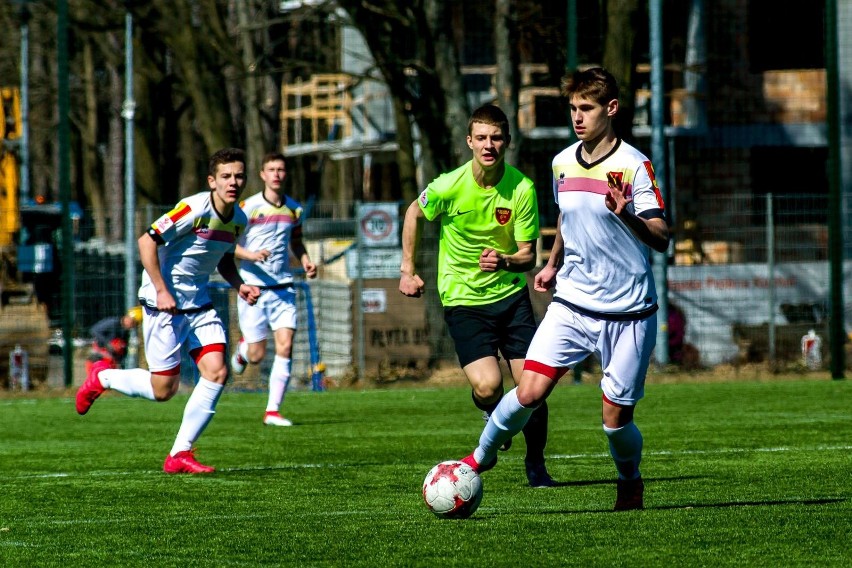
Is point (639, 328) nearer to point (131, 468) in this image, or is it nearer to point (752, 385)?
point (131, 468)

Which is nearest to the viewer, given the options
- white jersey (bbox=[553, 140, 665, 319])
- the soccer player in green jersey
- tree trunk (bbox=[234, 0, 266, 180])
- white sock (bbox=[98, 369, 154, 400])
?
white jersey (bbox=[553, 140, 665, 319])

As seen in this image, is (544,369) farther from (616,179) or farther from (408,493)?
(408,493)

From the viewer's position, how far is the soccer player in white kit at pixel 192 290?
31.4 feet

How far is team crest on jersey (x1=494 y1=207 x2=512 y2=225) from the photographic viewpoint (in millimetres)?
8781

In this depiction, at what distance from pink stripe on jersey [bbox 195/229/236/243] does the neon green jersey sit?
1655mm

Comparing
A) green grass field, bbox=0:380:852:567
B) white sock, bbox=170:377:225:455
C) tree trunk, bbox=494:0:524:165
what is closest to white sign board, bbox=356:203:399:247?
tree trunk, bbox=494:0:524:165

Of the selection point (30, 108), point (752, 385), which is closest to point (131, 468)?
point (752, 385)

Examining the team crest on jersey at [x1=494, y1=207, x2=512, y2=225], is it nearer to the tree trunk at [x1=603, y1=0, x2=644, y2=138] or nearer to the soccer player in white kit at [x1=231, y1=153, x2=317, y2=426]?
the soccer player in white kit at [x1=231, y1=153, x2=317, y2=426]

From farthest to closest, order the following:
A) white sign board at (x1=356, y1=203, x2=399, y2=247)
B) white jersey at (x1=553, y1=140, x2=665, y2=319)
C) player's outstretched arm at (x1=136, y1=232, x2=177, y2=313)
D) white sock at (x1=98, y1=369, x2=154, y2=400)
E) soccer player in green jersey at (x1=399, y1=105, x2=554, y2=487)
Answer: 1. white sign board at (x1=356, y1=203, x2=399, y2=247)
2. white sock at (x1=98, y1=369, x2=154, y2=400)
3. player's outstretched arm at (x1=136, y1=232, x2=177, y2=313)
4. soccer player in green jersey at (x1=399, y1=105, x2=554, y2=487)
5. white jersey at (x1=553, y1=140, x2=665, y2=319)

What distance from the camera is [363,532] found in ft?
22.1

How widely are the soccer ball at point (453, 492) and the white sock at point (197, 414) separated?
9.53ft

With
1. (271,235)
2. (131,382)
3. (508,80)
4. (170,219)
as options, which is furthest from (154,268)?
(508,80)

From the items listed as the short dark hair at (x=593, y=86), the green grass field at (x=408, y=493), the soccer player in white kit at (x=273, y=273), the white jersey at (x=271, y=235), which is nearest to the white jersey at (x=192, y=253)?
the green grass field at (x=408, y=493)

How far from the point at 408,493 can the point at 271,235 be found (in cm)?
588
